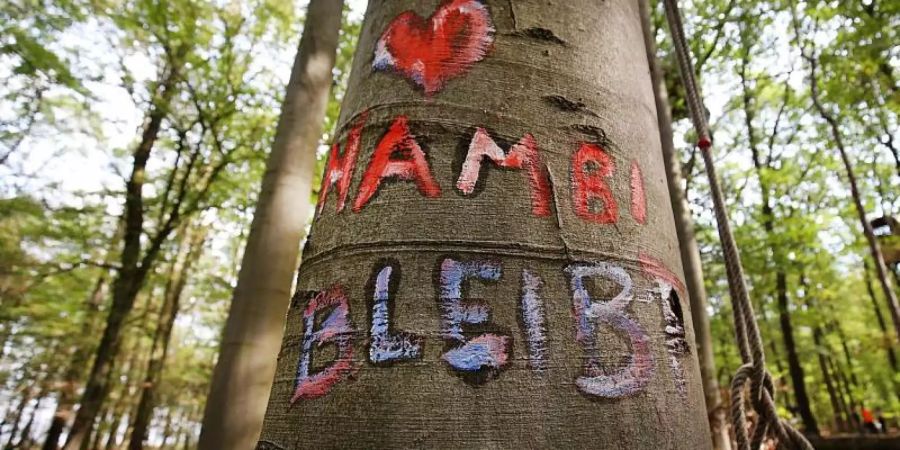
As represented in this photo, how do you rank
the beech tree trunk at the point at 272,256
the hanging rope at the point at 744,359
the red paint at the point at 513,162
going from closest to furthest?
the red paint at the point at 513,162
the hanging rope at the point at 744,359
the beech tree trunk at the point at 272,256

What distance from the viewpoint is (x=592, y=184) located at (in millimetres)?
862

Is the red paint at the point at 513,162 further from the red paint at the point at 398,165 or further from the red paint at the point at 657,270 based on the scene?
the red paint at the point at 657,270

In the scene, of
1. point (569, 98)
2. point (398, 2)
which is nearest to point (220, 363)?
point (398, 2)

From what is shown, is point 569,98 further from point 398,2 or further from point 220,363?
point 220,363

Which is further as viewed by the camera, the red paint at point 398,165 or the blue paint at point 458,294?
the red paint at point 398,165

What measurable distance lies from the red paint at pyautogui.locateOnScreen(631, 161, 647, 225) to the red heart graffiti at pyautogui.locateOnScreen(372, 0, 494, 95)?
35cm

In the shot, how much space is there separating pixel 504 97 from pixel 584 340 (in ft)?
1.39

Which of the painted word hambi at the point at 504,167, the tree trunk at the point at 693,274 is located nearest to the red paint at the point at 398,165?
the painted word hambi at the point at 504,167

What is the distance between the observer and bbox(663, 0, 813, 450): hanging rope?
1.08 meters

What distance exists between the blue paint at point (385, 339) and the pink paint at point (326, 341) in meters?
0.04

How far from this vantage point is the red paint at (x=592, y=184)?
84cm

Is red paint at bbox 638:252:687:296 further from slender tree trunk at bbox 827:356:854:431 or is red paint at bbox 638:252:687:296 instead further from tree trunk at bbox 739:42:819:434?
slender tree trunk at bbox 827:356:854:431

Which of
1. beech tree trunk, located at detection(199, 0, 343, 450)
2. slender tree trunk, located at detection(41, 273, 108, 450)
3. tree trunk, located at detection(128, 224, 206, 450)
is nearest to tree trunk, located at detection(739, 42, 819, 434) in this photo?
beech tree trunk, located at detection(199, 0, 343, 450)

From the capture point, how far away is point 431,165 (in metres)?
0.85
